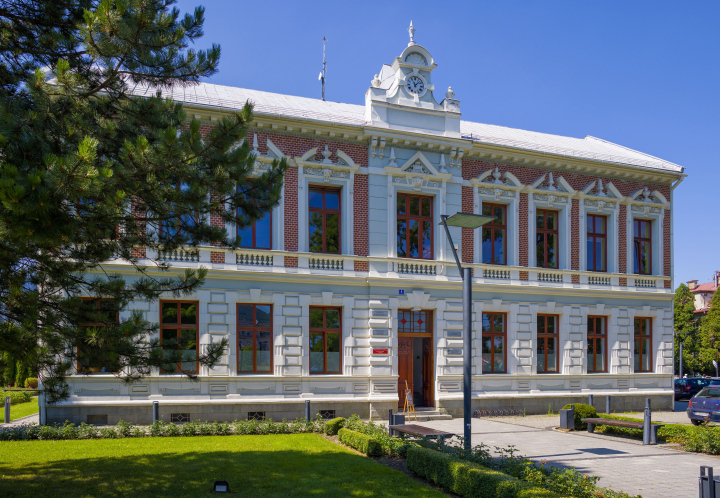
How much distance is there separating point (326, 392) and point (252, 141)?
8.58 metres

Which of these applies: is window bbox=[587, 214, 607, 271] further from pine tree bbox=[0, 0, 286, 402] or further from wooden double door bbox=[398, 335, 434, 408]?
pine tree bbox=[0, 0, 286, 402]

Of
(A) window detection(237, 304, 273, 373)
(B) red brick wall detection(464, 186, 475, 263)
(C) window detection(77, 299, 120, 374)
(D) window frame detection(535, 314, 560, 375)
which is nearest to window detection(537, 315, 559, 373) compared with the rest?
(D) window frame detection(535, 314, 560, 375)

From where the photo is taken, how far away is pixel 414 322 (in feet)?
68.3

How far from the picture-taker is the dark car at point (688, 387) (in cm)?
3369

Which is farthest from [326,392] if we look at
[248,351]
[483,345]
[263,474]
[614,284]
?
[614,284]

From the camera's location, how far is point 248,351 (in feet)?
60.6

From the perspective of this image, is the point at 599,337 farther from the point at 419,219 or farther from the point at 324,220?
the point at 324,220

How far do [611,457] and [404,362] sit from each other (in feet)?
28.9

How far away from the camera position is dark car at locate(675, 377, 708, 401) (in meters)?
33.7

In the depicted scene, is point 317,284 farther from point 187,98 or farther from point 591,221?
point 591,221

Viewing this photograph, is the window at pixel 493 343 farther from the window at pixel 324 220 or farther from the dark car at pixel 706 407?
the window at pixel 324 220

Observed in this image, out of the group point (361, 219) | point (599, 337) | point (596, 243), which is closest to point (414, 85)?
point (361, 219)

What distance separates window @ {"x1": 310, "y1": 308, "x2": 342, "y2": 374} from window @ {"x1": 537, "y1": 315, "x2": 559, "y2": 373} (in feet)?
26.8

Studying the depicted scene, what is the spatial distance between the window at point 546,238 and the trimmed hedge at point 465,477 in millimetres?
13720
